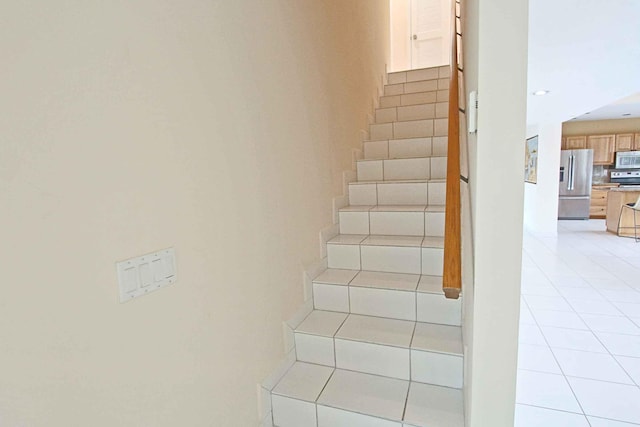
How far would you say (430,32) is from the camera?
5609mm

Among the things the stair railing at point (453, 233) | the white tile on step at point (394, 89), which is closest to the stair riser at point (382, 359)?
A: the stair railing at point (453, 233)

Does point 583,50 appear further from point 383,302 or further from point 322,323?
point 322,323

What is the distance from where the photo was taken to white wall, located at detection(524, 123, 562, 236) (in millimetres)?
6223

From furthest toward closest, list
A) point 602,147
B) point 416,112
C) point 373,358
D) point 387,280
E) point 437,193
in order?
point 602,147, point 416,112, point 437,193, point 387,280, point 373,358

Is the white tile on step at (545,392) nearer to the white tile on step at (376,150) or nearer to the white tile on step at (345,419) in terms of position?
the white tile on step at (345,419)

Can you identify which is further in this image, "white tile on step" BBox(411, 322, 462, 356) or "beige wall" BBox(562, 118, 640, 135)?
"beige wall" BBox(562, 118, 640, 135)

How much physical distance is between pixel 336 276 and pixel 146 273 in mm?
1286

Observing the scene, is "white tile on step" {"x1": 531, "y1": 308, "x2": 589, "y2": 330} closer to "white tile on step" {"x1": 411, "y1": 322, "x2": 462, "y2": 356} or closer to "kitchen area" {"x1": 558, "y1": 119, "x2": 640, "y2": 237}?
"white tile on step" {"x1": 411, "y1": 322, "x2": 462, "y2": 356}

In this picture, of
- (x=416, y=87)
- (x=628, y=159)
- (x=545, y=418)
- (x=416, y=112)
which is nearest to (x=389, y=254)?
(x=545, y=418)

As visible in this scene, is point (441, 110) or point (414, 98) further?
point (414, 98)

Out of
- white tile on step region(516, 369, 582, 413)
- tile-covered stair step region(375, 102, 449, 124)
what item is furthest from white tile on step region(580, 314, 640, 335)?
tile-covered stair step region(375, 102, 449, 124)

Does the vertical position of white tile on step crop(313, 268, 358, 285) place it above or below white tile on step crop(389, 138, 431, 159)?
below

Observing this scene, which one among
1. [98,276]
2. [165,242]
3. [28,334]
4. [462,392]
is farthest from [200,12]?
[462,392]

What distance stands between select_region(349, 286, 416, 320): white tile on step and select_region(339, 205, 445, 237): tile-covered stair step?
0.58 meters
